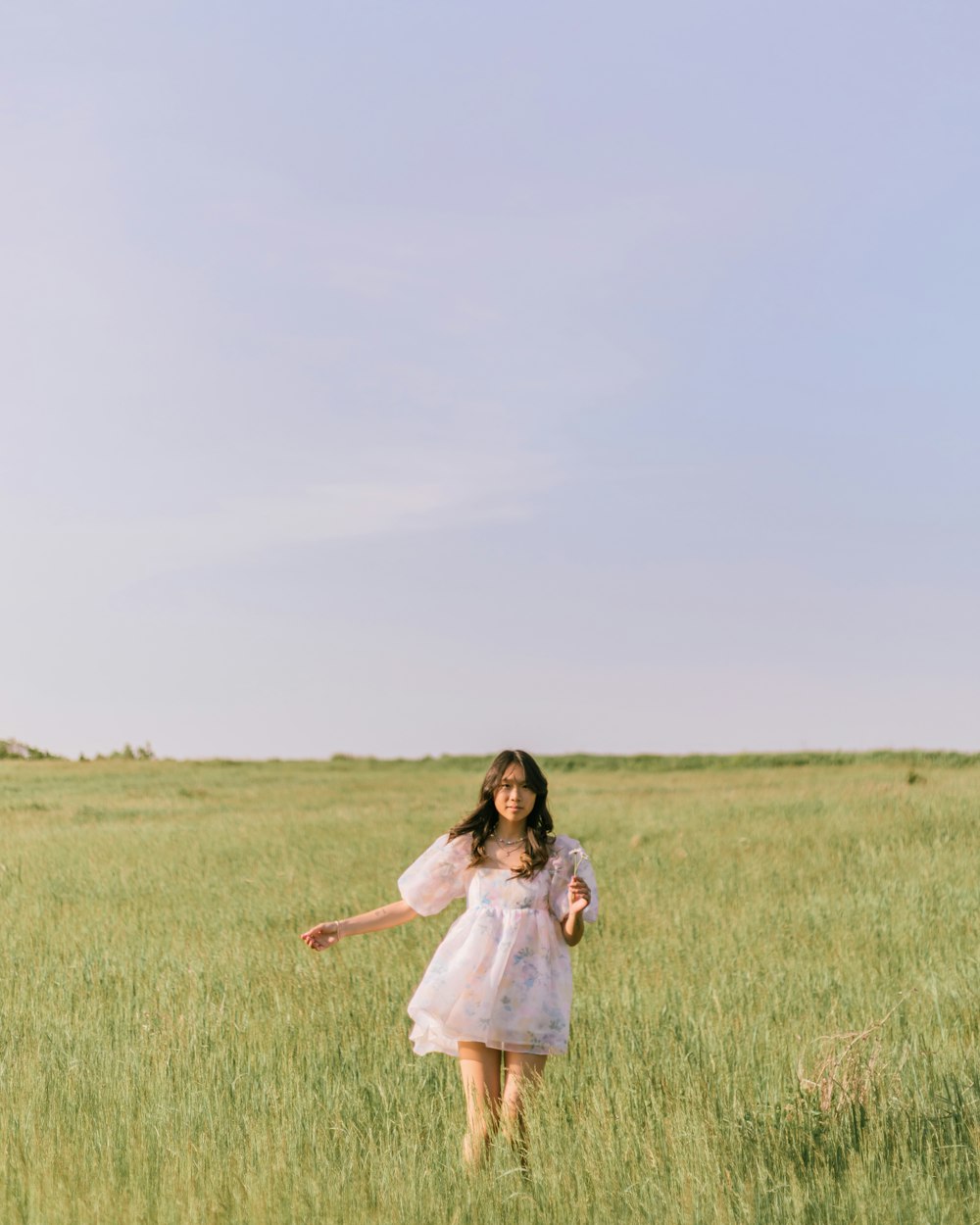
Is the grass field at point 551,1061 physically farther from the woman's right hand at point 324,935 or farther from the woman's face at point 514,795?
the woman's face at point 514,795

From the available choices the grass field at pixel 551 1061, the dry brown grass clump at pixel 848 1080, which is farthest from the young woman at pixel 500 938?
the dry brown grass clump at pixel 848 1080

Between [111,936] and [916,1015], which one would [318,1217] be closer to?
[916,1015]

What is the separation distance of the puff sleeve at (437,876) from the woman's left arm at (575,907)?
51 centimetres

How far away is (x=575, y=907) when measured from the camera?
180 inches

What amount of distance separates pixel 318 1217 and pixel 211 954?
18.2 ft

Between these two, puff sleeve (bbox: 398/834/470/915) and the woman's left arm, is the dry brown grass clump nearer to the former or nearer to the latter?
the woman's left arm

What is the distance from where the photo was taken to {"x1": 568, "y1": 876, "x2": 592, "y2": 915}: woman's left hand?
179 inches

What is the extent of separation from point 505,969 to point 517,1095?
0.49 m

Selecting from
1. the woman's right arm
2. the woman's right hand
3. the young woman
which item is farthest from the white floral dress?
the woman's right hand

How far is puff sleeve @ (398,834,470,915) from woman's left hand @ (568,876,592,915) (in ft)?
1.83

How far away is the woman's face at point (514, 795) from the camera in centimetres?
475

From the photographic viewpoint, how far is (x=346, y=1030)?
22.6 feet

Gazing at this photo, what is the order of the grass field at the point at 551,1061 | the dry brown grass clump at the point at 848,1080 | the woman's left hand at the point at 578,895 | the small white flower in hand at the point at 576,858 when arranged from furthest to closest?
1. the dry brown grass clump at the point at 848,1080
2. the small white flower in hand at the point at 576,858
3. the woman's left hand at the point at 578,895
4. the grass field at the point at 551,1061

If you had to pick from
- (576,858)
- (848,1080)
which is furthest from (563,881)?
(848,1080)
